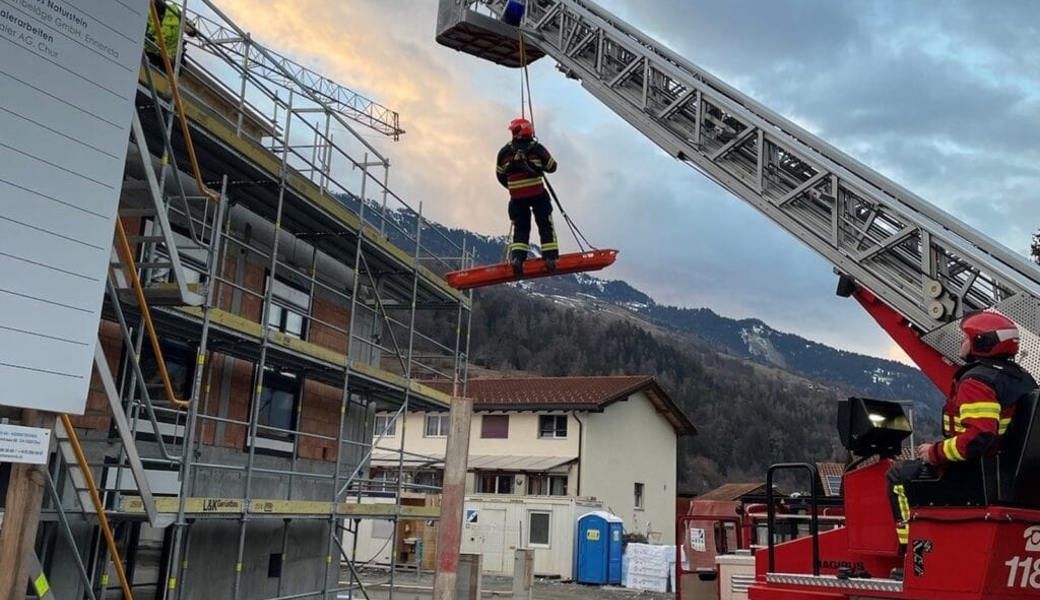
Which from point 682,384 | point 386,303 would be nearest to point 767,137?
point 386,303

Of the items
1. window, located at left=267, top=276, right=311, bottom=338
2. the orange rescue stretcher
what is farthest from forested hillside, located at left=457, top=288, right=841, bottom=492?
the orange rescue stretcher

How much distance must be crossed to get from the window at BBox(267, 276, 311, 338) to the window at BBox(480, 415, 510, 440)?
23.0 m

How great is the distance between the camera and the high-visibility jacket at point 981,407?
546cm

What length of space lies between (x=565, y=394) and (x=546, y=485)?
168 inches

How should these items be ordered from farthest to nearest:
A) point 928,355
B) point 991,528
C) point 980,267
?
point 928,355 → point 980,267 → point 991,528

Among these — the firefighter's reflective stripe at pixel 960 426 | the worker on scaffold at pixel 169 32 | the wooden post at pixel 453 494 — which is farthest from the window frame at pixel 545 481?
the firefighter's reflective stripe at pixel 960 426

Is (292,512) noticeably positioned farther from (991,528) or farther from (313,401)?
(991,528)

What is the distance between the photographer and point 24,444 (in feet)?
19.7

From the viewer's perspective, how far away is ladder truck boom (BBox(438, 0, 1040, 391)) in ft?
27.2

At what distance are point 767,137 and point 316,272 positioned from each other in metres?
9.20

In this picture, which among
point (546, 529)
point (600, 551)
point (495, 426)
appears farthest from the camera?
point (495, 426)

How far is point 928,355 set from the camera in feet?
28.6

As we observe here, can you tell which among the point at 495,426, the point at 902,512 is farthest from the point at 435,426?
the point at 902,512

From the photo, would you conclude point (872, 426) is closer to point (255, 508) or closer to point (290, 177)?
point (255, 508)
